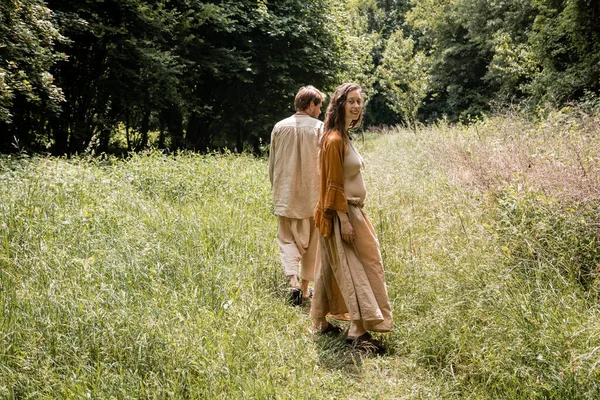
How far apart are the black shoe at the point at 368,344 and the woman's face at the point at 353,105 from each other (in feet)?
5.99

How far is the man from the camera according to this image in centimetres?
524

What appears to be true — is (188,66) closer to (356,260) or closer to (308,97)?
(308,97)

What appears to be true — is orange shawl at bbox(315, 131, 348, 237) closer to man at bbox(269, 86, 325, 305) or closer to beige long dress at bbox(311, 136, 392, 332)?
beige long dress at bbox(311, 136, 392, 332)

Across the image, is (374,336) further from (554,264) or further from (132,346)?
(132,346)

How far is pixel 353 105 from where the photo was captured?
404cm

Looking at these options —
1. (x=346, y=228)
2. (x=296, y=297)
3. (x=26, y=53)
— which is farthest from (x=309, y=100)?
(x=26, y=53)

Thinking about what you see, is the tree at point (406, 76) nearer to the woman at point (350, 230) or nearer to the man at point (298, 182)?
the man at point (298, 182)

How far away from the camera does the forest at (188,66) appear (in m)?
8.87

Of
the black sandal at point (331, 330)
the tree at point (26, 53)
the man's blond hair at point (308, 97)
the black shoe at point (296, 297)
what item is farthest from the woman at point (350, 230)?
the tree at point (26, 53)

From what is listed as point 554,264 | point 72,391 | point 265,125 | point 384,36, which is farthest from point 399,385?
point 384,36

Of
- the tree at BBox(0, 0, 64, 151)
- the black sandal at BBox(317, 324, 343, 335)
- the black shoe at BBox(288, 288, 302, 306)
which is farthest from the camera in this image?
the tree at BBox(0, 0, 64, 151)

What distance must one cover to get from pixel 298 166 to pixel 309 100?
0.72m

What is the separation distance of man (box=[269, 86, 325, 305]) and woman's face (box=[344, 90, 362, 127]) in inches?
43.6

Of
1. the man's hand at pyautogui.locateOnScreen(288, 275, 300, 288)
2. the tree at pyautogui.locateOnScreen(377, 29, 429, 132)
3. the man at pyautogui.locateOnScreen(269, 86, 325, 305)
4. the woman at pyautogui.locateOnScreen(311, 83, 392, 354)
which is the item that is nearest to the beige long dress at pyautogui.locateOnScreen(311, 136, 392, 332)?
the woman at pyautogui.locateOnScreen(311, 83, 392, 354)
